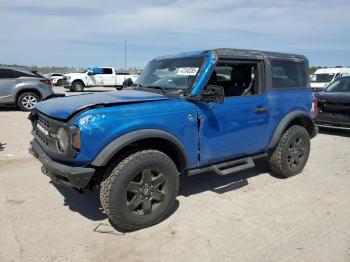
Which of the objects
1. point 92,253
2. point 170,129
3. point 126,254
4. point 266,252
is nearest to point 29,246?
point 92,253

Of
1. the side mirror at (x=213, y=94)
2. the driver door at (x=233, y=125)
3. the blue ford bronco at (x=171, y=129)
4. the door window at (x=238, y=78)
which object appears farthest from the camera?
the door window at (x=238, y=78)

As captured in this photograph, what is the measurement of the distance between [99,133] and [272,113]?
276cm

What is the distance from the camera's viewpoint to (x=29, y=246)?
3.54 meters

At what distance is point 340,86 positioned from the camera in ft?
34.2

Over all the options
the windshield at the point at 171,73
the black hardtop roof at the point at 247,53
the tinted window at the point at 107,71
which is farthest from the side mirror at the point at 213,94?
the tinted window at the point at 107,71

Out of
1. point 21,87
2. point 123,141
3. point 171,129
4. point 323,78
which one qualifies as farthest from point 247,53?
point 323,78

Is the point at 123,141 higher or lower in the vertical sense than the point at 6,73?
lower

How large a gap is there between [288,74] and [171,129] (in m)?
2.62

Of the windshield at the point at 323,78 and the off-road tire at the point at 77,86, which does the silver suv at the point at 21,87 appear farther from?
the windshield at the point at 323,78

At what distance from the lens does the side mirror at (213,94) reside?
4156 mm

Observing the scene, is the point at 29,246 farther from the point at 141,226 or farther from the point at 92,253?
the point at 141,226

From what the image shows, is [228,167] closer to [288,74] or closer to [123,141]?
[123,141]

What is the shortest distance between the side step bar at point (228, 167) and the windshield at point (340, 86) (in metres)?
6.38

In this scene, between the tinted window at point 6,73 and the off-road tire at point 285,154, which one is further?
the tinted window at point 6,73
